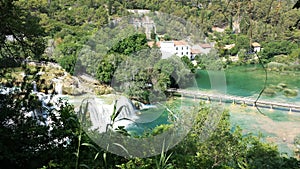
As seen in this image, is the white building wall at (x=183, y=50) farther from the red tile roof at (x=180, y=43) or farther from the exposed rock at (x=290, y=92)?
the exposed rock at (x=290, y=92)

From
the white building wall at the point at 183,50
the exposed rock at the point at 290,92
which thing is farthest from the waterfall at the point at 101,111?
the exposed rock at the point at 290,92

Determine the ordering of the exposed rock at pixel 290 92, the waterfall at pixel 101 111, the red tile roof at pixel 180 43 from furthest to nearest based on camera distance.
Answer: the red tile roof at pixel 180 43
the waterfall at pixel 101 111
the exposed rock at pixel 290 92

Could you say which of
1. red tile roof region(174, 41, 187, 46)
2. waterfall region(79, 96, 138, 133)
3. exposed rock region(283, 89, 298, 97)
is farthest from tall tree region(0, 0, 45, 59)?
exposed rock region(283, 89, 298, 97)

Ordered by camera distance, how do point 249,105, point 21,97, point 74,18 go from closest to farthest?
point 21,97, point 249,105, point 74,18

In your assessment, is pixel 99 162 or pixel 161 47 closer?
pixel 99 162

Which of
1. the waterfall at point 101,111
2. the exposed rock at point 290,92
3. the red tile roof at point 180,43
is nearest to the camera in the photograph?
the exposed rock at point 290,92

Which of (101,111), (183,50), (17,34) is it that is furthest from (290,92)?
(17,34)

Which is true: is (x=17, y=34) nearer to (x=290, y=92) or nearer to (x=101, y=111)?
(x=101, y=111)

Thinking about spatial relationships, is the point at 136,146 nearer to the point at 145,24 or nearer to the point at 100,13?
the point at 145,24

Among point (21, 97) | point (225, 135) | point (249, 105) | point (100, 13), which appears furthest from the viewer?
point (100, 13)

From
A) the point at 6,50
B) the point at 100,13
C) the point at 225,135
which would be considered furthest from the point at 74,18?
the point at 6,50

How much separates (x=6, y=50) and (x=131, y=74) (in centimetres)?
67

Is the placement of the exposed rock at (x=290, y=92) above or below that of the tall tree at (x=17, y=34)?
below

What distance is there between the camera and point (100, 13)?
13.2 metres
